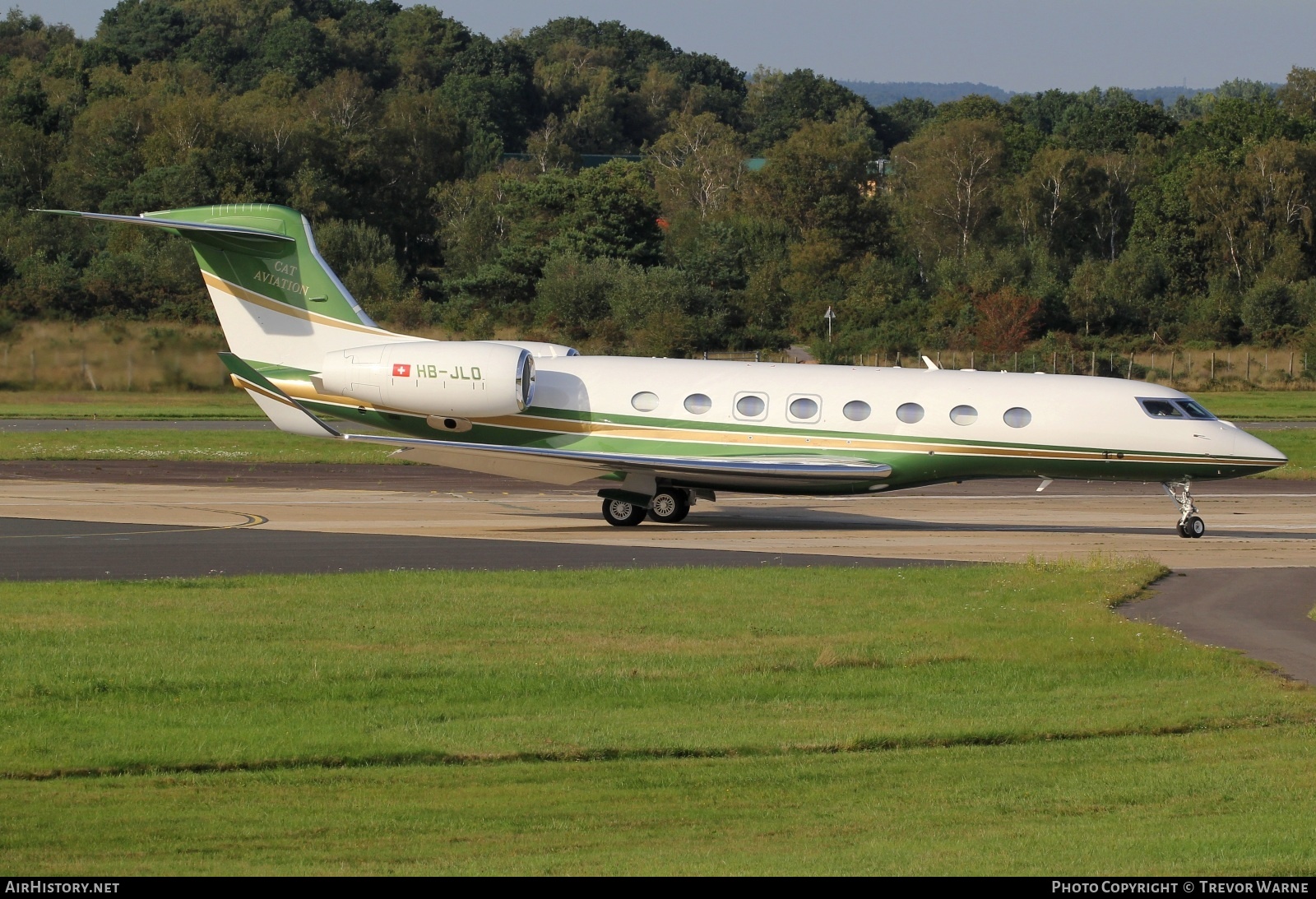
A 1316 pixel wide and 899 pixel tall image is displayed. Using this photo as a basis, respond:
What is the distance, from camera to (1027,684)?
1355cm

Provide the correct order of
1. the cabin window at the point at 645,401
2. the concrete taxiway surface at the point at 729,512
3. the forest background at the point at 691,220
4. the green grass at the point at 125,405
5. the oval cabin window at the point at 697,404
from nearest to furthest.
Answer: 1. the concrete taxiway surface at the point at 729,512
2. the oval cabin window at the point at 697,404
3. the cabin window at the point at 645,401
4. the green grass at the point at 125,405
5. the forest background at the point at 691,220

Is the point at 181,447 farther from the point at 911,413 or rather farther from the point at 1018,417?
the point at 1018,417

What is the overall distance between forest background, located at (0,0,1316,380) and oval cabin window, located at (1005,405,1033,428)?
Answer: 33.2 m

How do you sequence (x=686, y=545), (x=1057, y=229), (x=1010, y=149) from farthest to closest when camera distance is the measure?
(x=1010, y=149) < (x=1057, y=229) < (x=686, y=545)

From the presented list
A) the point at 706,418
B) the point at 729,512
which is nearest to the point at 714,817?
the point at 706,418

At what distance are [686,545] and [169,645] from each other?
34.8 ft

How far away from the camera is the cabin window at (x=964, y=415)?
2505 centimetres

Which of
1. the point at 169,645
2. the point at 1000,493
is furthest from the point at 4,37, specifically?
the point at 169,645

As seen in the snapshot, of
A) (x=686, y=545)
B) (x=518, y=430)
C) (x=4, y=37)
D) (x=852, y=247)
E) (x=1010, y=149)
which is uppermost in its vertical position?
(x=4, y=37)

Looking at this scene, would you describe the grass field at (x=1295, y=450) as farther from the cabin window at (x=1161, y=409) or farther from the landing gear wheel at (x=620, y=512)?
the landing gear wheel at (x=620, y=512)

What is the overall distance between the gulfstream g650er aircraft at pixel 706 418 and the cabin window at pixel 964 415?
3cm

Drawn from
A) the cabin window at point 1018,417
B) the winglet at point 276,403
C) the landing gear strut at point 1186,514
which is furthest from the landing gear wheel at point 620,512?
the landing gear strut at point 1186,514
